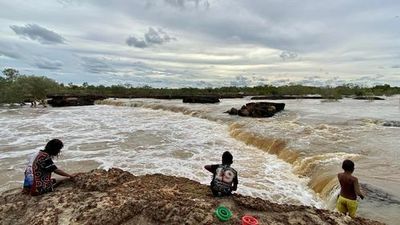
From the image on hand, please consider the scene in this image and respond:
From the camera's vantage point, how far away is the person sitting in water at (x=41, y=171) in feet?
17.5

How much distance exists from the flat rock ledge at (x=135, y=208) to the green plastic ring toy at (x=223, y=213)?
57mm

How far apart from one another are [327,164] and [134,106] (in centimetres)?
3390

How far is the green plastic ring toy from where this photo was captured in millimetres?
4425

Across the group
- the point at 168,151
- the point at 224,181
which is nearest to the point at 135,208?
the point at 224,181

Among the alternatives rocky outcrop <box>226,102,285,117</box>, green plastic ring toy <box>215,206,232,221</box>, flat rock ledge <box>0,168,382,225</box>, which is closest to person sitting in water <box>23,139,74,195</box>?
flat rock ledge <box>0,168,382,225</box>

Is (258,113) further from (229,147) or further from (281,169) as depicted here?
(281,169)

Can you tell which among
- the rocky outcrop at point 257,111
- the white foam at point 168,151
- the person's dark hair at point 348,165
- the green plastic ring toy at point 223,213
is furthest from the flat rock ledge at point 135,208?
the rocky outcrop at point 257,111

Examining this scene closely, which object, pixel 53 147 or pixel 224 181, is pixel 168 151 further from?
pixel 224 181

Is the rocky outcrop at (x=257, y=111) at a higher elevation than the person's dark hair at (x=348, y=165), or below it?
below

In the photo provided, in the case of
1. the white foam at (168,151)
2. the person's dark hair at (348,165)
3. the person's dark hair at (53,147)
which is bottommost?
the white foam at (168,151)

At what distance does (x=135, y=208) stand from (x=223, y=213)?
1.16m

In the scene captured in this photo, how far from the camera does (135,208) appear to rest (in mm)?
4715

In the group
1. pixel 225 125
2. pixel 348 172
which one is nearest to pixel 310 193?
pixel 348 172

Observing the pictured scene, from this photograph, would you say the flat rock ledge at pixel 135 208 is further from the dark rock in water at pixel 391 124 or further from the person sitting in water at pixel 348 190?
the dark rock in water at pixel 391 124
